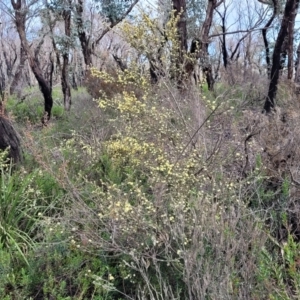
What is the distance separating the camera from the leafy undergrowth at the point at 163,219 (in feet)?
7.41

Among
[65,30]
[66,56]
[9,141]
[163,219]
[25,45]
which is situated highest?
[65,30]

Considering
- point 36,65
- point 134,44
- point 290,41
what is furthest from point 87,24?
point 134,44

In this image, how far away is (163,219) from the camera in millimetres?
2652

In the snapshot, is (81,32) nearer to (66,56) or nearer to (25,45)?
(66,56)

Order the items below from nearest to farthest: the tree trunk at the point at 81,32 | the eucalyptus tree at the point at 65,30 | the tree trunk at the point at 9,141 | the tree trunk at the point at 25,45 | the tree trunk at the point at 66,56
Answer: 1. the tree trunk at the point at 9,141
2. the tree trunk at the point at 25,45
3. the eucalyptus tree at the point at 65,30
4. the tree trunk at the point at 66,56
5. the tree trunk at the point at 81,32

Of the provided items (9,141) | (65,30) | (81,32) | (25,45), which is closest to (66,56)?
(65,30)

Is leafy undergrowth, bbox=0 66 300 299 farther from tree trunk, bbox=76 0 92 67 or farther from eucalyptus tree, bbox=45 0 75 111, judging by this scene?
tree trunk, bbox=76 0 92 67

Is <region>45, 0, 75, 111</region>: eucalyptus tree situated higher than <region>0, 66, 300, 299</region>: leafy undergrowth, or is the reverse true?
<region>45, 0, 75, 111</region>: eucalyptus tree

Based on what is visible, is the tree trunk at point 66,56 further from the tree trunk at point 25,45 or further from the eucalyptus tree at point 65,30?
the tree trunk at point 25,45

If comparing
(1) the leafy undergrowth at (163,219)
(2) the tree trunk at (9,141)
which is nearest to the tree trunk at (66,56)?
(2) the tree trunk at (9,141)

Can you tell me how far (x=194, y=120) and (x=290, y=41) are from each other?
7.74m

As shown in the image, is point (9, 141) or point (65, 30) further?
point (65, 30)

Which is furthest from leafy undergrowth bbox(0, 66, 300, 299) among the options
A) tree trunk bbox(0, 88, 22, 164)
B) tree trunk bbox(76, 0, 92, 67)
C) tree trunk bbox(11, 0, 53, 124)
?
tree trunk bbox(76, 0, 92, 67)

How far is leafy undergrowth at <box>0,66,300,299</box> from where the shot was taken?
2258 mm
